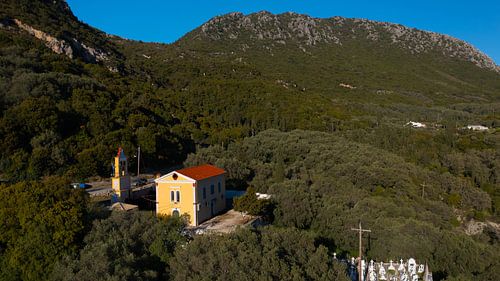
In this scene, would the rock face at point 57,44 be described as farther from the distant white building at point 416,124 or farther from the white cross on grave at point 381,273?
the white cross on grave at point 381,273

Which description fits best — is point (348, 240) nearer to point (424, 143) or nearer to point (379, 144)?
point (379, 144)

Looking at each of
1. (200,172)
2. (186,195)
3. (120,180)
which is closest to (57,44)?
(120,180)

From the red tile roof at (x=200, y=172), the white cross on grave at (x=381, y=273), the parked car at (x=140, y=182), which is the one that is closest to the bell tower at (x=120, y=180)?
the red tile roof at (x=200, y=172)

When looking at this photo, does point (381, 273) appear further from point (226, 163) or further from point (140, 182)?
point (140, 182)

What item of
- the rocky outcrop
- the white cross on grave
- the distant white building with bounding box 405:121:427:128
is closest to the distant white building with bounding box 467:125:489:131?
the distant white building with bounding box 405:121:427:128

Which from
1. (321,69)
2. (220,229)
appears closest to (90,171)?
(220,229)
